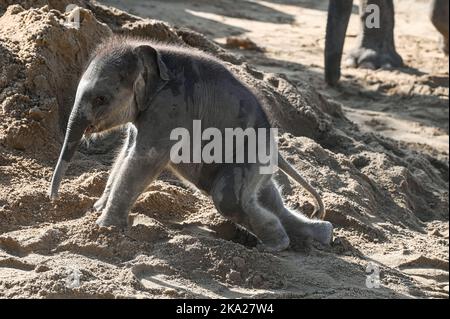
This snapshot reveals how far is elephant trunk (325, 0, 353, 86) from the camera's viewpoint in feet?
34.7

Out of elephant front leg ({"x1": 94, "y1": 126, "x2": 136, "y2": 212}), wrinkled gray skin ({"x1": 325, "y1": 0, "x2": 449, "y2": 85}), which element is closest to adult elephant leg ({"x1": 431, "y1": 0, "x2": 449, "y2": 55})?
wrinkled gray skin ({"x1": 325, "y1": 0, "x2": 449, "y2": 85})

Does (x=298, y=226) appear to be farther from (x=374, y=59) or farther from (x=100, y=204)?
(x=374, y=59)

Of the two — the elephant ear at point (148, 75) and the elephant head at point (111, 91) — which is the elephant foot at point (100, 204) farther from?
the elephant ear at point (148, 75)

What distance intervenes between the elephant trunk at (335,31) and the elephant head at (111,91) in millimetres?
5693

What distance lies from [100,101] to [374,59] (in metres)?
7.55

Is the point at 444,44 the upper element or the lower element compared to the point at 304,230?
upper

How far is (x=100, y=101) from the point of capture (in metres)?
5.05

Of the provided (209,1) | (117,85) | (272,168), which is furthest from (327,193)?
(209,1)

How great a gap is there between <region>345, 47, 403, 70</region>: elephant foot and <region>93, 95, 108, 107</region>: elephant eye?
24.5 ft

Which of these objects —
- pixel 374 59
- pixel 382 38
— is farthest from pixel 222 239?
pixel 382 38

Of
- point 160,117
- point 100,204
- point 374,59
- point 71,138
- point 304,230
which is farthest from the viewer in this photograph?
point 374,59

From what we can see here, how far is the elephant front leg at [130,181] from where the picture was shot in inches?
200

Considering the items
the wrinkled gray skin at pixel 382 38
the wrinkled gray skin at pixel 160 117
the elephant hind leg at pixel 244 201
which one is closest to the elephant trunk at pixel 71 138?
the wrinkled gray skin at pixel 160 117

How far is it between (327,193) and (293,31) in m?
7.99
